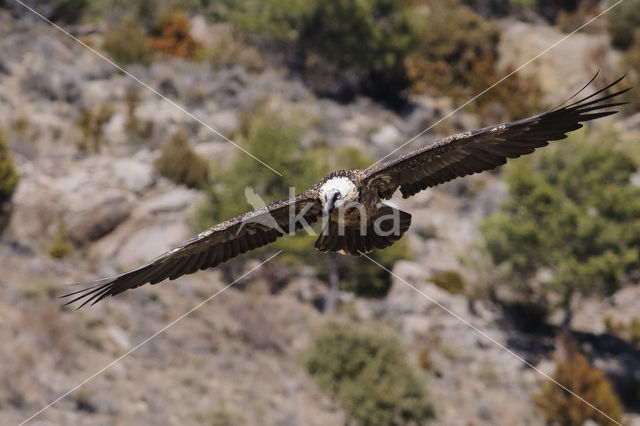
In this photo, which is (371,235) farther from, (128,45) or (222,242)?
(128,45)

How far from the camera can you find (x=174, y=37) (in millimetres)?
37438

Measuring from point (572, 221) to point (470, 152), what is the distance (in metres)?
17.9

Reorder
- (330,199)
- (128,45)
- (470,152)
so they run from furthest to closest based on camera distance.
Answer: (128,45) → (470,152) → (330,199)

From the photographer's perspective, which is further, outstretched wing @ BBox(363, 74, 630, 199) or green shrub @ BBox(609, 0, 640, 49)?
green shrub @ BBox(609, 0, 640, 49)

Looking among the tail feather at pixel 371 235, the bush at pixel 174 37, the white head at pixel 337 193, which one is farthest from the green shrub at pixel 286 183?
the white head at pixel 337 193

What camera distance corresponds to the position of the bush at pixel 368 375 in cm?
1934

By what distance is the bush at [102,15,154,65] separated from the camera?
33.9m

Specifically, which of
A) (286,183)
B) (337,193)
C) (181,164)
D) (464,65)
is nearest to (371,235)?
(337,193)

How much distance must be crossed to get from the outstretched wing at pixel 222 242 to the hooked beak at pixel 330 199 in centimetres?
51

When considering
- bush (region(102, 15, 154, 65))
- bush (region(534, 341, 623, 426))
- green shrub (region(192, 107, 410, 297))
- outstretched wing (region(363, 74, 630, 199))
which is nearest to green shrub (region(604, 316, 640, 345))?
bush (region(534, 341, 623, 426))

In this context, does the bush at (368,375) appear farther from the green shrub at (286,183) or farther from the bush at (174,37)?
the bush at (174,37)

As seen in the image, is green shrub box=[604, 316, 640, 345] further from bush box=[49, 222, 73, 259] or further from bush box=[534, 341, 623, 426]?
bush box=[49, 222, 73, 259]

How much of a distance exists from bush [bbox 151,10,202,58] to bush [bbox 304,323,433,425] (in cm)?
2093

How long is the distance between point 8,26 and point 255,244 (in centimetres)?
2785
